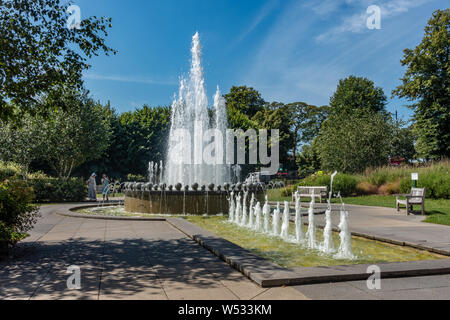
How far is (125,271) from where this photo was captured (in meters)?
5.14

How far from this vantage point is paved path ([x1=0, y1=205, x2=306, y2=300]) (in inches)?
163

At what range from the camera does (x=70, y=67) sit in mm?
8453

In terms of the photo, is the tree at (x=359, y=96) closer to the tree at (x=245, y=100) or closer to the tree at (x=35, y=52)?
the tree at (x=245, y=100)

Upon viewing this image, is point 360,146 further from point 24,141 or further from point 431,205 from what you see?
point 24,141

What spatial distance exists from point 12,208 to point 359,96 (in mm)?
49775

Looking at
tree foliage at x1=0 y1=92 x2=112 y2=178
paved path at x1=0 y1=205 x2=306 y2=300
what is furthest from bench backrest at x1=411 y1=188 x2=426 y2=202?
tree foliage at x1=0 y1=92 x2=112 y2=178

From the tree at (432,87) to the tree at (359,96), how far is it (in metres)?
17.0

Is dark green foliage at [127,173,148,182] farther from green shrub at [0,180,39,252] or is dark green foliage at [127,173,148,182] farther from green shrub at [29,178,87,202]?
green shrub at [0,180,39,252]

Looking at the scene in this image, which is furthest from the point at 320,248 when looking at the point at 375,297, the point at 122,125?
the point at 122,125

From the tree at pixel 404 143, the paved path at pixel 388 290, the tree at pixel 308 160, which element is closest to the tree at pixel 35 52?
the paved path at pixel 388 290

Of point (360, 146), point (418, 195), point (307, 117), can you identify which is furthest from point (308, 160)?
point (418, 195)

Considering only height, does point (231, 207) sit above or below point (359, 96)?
below
